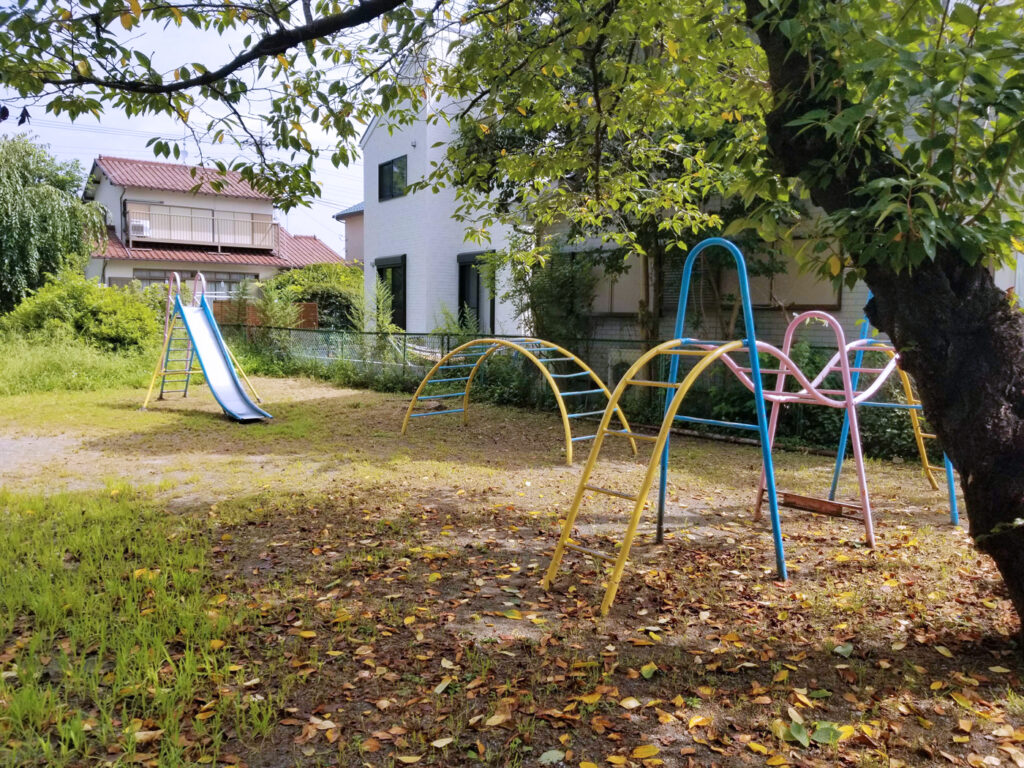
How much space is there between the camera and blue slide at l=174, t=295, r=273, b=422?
10.8 meters

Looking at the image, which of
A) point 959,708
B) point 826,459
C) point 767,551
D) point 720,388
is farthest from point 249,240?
point 959,708

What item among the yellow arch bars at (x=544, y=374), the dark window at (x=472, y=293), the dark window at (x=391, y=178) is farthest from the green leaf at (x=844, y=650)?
the dark window at (x=391, y=178)

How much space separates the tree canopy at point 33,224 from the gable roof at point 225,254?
12.9 ft

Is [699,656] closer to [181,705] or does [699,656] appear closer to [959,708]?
[959,708]

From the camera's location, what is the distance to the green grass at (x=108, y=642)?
269 centimetres

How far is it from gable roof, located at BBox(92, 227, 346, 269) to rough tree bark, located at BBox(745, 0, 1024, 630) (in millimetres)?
26683

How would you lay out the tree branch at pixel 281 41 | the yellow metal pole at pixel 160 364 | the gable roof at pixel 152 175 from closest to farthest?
the tree branch at pixel 281 41 < the yellow metal pole at pixel 160 364 < the gable roof at pixel 152 175

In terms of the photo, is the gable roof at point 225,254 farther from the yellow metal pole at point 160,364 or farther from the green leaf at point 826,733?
the green leaf at point 826,733

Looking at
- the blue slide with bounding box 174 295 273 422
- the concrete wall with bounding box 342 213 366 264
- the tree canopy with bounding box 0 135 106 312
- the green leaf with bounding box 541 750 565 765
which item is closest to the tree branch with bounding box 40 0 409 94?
the green leaf with bounding box 541 750 565 765

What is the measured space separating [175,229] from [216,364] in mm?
19387

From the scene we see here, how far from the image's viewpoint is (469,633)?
361 centimetres

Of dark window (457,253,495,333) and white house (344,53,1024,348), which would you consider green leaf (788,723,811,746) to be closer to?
white house (344,53,1024,348)

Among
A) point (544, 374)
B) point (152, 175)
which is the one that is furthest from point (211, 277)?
point (544, 374)

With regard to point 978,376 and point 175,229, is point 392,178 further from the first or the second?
point 978,376
